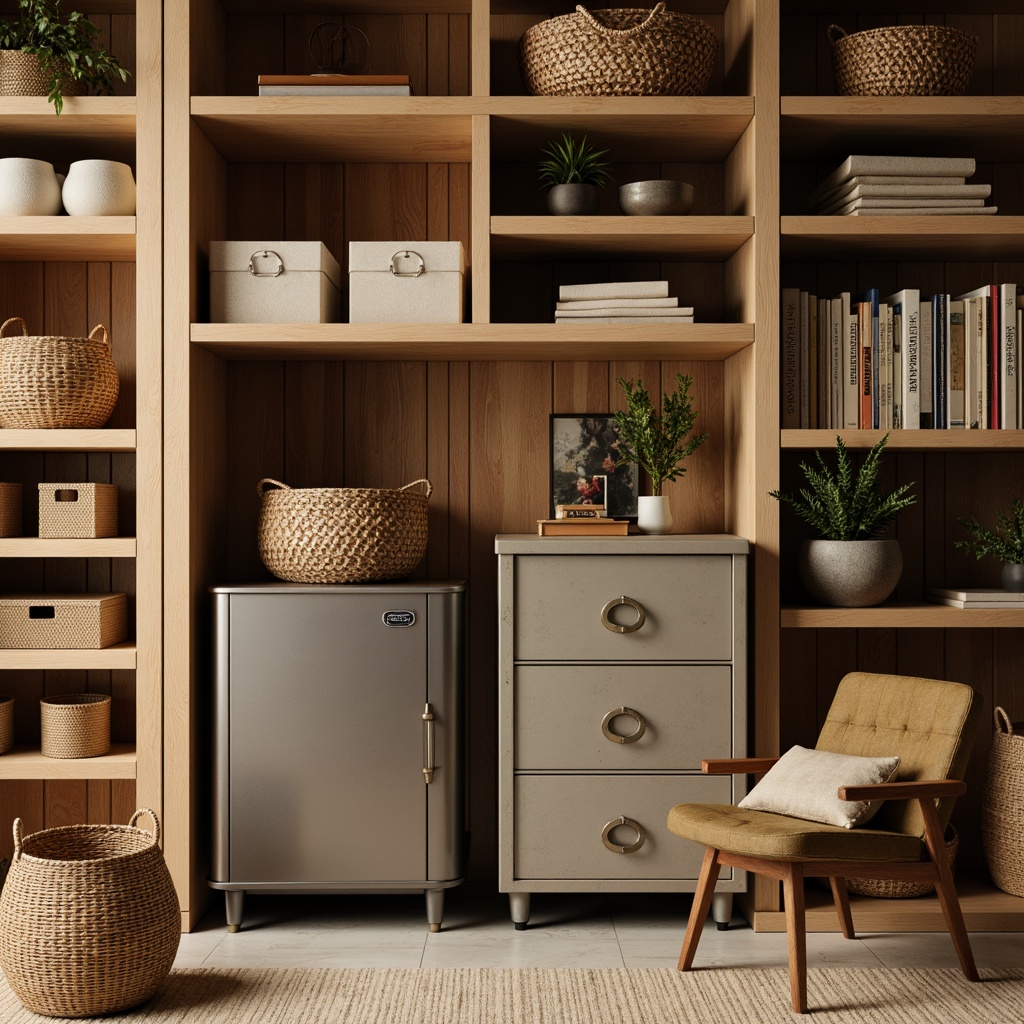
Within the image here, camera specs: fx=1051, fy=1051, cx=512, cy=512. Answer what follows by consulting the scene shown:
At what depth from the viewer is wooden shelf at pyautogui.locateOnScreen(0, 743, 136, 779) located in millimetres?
2680

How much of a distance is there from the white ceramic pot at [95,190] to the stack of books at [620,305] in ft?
3.83

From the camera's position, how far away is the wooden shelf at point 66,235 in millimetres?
2656

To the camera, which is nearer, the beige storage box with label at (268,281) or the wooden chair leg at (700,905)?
the wooden chair leg at (700,905)

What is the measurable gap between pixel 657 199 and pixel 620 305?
287 millimetres

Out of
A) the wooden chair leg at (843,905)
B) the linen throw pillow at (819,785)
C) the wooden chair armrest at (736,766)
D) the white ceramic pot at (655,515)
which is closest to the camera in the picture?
the linen throw pillow at (819,785)

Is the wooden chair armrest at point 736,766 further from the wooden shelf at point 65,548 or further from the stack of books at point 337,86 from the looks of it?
the stack of books at point 337,86

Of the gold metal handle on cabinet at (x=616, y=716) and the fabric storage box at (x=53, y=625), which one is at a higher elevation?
the fabric storage box at (x=53, y=625)

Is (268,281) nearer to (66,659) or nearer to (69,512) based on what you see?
(69,512)

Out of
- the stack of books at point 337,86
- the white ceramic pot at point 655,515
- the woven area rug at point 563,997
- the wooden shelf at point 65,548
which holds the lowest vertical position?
the woven area rug at point 563,997

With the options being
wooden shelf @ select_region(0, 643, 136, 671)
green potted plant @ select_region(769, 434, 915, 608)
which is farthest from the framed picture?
wooden shelf @ select_region(0, 643, 136, 671)

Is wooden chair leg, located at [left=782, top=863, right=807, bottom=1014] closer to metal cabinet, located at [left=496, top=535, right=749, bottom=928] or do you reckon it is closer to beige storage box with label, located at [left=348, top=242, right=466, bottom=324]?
metal cabinet, located at [left=496, top=535, right=749, bottom=928]

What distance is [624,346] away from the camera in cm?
275

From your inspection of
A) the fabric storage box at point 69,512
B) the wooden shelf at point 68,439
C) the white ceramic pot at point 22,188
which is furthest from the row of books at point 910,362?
the white ceramic pot at point 22,188

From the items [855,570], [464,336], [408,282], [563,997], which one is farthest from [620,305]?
[563,997]
